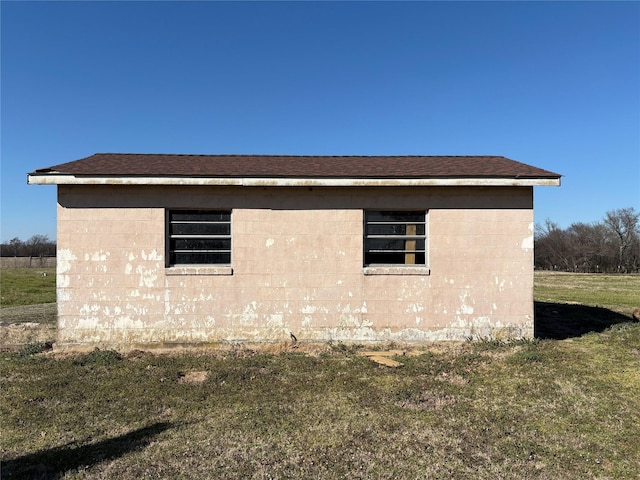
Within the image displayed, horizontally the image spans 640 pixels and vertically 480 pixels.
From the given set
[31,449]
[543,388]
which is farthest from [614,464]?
[31,449]

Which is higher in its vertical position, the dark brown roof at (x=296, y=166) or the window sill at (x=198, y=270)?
the dark brown roof at (x=296, y=166)

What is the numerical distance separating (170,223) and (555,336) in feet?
26.4

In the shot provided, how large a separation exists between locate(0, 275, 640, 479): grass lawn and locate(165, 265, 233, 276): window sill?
149 cm

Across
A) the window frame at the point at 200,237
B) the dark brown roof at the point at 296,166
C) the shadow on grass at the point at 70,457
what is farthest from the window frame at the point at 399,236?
the shadow on grass at the point at 70,457

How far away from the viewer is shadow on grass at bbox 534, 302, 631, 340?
8656 millimetres

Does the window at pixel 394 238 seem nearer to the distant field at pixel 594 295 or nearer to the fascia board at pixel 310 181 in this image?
the fascia board at pixel 310 181

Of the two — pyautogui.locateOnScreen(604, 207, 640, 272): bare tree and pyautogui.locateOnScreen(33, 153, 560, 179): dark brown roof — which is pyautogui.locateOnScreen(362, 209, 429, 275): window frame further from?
pyautogui.locateOnScreen(604, 207, 640, 272): bare tree

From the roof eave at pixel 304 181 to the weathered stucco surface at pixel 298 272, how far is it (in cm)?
26

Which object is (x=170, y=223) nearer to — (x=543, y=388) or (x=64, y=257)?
(x=64, y=257)

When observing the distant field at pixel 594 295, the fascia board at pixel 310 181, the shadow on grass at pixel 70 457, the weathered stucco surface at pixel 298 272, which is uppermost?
the fascia board at pixel 310 181

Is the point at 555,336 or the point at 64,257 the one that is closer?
the point at 64,257

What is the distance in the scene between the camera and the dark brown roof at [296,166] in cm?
740

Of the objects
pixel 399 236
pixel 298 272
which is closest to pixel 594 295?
pixel 399 236

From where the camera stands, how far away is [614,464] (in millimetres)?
3408
